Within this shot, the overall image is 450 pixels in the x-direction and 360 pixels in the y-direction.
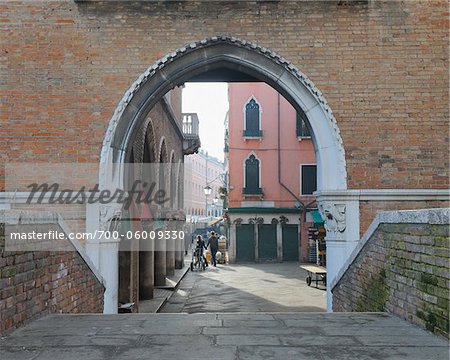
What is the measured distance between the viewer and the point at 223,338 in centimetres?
429

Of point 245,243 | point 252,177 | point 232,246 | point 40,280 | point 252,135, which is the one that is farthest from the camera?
point 252,135

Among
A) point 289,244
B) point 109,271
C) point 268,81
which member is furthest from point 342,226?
point 289,244

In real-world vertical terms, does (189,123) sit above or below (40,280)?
above

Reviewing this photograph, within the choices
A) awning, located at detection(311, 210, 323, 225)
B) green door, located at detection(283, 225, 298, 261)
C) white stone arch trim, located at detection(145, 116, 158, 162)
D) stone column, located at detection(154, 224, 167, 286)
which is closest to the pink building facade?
green door, located at detection(283, 225, 298, 261)

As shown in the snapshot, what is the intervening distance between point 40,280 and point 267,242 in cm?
2122

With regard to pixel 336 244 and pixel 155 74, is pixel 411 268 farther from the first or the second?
pixel 155 74

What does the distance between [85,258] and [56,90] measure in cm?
318

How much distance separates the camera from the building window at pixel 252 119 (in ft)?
87.8

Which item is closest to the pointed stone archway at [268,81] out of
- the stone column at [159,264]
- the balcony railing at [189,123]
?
the stone column at [159,264]

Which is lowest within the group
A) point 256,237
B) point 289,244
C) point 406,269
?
point 289,244

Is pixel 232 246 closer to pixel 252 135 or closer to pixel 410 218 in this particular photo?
pixel 252 135

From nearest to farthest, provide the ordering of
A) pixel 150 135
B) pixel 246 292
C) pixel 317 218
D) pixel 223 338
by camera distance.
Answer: pixel 223 338, pixel 150 135, pixel 246 292, pixel 317 218

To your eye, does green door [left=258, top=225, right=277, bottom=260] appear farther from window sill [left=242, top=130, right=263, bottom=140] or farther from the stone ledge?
the stone ledge

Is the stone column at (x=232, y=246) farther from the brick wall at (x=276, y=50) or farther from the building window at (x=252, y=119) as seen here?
the brick wall at (x=276, y=50)
